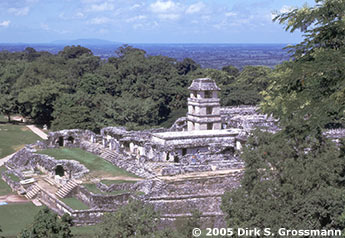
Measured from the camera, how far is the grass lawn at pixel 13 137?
40.4 meters

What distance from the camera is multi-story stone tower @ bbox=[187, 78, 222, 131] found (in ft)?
119

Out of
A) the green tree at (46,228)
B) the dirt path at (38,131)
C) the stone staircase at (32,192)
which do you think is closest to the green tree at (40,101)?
the dirt path at (38,131)

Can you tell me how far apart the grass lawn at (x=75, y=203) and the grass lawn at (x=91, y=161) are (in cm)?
283

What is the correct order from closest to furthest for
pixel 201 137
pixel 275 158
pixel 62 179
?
pixel 275 158 < pixel 62 179 < pixel 201 137

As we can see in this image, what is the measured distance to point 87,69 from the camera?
80.8m

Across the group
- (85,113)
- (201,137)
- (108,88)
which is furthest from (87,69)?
(201,137)

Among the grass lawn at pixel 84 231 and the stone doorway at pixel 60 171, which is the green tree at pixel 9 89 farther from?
the grass lawn at pixel 84 231

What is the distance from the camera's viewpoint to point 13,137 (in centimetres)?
4484

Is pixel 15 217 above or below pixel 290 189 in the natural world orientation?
below

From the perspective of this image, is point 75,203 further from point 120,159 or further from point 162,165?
point 120,159

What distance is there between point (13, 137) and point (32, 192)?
18.3 metres

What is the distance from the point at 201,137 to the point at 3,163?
49.8 feet

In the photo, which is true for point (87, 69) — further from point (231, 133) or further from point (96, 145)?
point (231, 133)

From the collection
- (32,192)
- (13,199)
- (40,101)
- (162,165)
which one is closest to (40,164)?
(32,192)
